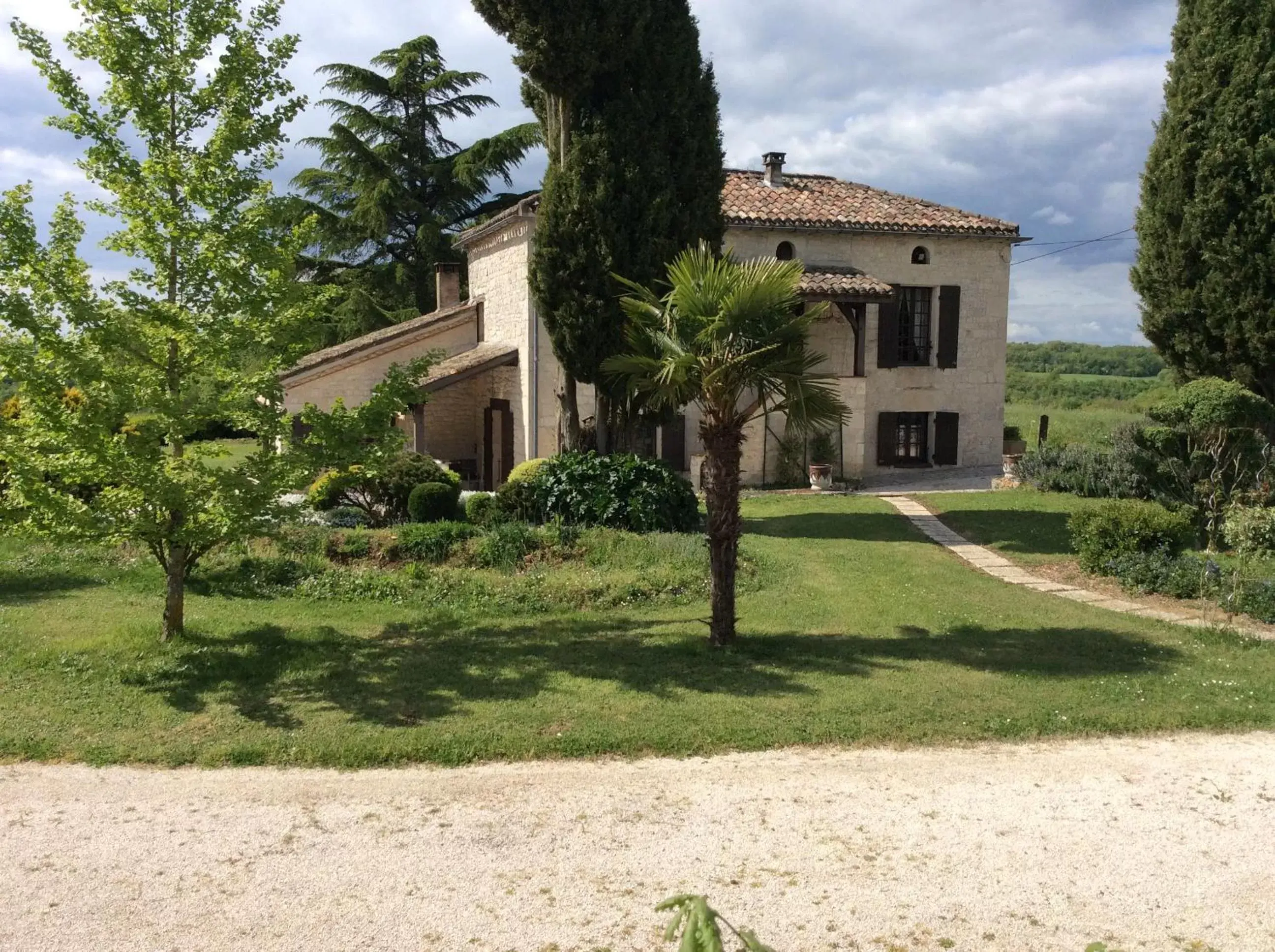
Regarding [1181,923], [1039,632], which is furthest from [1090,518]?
[1181,923]

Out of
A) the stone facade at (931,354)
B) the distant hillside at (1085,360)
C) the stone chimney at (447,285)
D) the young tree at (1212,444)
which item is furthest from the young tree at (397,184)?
the distant hillside at (1085,360)

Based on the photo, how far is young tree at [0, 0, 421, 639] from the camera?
326 inches

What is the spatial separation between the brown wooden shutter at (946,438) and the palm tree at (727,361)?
16.5 metres

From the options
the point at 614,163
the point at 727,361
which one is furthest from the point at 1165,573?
the point at 614,163

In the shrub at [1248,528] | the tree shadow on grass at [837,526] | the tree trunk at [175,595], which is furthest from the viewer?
the tree shadow on grass at [837,526]

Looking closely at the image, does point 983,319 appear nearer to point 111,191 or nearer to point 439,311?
point 439,311

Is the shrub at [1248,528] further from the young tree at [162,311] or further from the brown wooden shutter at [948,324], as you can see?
the brown wooden shutter at [948,324]

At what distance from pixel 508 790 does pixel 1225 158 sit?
56.3 ft

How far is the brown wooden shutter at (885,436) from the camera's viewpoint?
2430 cm

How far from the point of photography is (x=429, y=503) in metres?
14.7

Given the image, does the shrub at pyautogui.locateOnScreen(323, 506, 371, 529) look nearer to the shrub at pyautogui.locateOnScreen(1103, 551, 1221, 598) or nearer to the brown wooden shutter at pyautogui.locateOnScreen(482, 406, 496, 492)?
the brown wooden shutter at pyautogui.locateOnScreen(482, 406, 496, 492)

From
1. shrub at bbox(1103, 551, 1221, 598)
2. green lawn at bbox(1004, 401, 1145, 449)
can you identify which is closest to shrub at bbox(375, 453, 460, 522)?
shrub at bbox(1103, 551, 1221, 598)

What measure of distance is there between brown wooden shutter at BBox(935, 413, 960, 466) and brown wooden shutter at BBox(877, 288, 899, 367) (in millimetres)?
2010

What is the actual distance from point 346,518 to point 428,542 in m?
2.74
